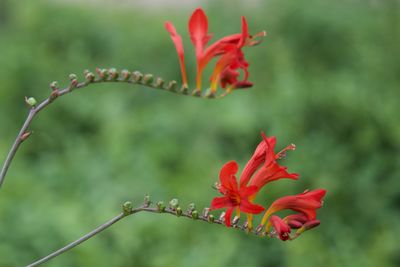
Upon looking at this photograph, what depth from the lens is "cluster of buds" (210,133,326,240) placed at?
1620mm

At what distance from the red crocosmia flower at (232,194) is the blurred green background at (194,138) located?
239 centimetres

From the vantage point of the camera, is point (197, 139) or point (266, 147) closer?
point (266, 147)

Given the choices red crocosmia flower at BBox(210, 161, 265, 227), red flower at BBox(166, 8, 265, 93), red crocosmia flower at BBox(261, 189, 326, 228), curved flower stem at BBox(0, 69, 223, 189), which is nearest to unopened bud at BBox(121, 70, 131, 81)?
curved flower stem at BBox(0, 69, 223, 189)

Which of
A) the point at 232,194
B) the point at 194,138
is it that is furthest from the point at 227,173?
the point at 194,138

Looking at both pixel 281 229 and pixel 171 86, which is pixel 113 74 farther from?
pixel 281 229

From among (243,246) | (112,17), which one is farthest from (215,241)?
(112,17)

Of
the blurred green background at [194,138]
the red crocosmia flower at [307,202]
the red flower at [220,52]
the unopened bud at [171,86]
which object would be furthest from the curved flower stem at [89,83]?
the blurred green background at [194,138]

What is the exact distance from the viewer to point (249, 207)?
5.30 ft

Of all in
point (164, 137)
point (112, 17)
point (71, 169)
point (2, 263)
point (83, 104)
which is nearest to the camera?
point (2, 263)

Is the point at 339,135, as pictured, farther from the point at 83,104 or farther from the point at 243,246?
the point at 83,104

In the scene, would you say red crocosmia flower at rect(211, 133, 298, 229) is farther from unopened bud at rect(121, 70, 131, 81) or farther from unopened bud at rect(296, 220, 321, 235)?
unopened bud at rect(121, 70, 131, 81)

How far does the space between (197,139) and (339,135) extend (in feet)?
3.55

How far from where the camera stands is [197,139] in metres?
5.68

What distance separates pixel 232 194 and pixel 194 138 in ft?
13.3
